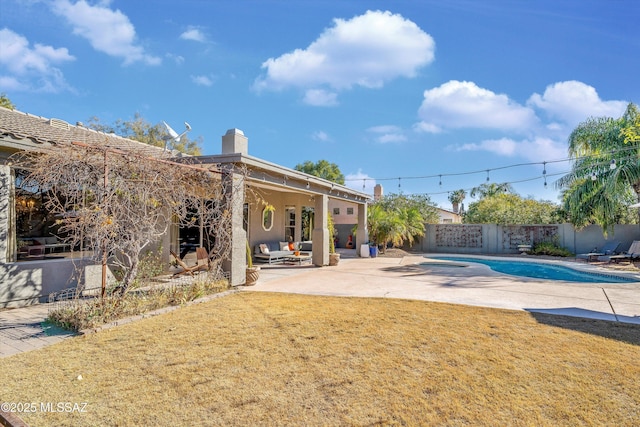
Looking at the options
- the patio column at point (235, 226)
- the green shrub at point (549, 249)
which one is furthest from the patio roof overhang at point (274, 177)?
the green shrub at point (549, 249)

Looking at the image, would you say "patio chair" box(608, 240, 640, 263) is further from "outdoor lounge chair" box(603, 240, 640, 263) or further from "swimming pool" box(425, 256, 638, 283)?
"swimming pool" box(425, 256, 638, 283)

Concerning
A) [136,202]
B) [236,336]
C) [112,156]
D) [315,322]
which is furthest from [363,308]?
[112,156]

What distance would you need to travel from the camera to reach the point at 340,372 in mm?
4406

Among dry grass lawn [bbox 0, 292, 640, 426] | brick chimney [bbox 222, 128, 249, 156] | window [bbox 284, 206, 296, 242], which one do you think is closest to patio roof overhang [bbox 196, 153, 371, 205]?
brick chimney [bbox 222, 128, 249, 156]

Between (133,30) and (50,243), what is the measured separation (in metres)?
8.59

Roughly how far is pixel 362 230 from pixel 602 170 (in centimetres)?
1306

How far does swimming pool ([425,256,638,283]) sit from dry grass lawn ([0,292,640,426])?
8741 millimetres

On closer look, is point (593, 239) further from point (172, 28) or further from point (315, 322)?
point (172, 28)

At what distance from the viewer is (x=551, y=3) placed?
11375mm

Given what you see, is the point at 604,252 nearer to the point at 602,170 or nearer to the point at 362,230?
the point at 602,170

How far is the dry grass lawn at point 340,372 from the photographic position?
347 cm

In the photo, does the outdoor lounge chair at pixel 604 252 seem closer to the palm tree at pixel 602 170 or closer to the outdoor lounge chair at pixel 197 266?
the palm tree at pixel 602 170

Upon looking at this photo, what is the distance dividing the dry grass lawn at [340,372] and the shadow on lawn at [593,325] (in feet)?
0.12

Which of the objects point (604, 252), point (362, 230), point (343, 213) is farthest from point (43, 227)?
point (604, 252)
